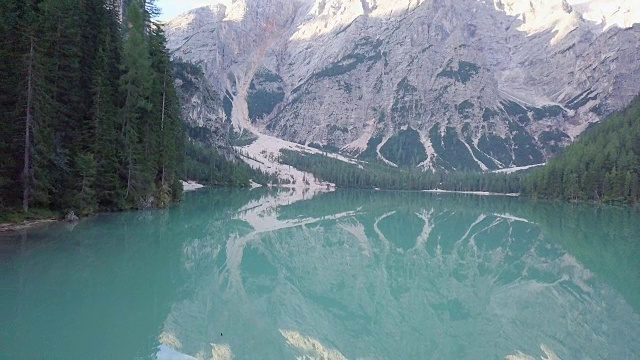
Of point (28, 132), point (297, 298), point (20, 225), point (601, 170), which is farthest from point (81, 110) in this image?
point (601, 170)

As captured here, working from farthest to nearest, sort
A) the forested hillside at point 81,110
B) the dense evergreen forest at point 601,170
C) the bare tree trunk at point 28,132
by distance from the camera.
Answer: the dense evergreen forest at point 601,170 → the forested hillside at point 81,110 → the bare tree trunk at point 28,132

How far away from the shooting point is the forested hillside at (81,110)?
99.7 ft

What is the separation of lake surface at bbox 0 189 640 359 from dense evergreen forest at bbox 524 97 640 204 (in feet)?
263

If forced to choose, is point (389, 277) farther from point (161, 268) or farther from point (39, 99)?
point (39, 99)

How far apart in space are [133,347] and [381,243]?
27.8 meters

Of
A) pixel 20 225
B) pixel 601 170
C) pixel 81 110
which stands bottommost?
pixel 20 225

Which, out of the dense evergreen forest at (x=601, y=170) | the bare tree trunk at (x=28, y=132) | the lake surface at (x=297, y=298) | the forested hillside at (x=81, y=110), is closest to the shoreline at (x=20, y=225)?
the lake surface at (x=297, y=298)

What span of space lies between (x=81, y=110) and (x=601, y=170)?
111764 millimetres

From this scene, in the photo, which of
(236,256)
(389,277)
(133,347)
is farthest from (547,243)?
(133,347)

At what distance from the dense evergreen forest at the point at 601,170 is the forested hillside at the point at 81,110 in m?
95.5

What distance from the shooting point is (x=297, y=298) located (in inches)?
766

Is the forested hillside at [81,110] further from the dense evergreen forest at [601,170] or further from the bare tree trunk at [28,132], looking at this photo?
the dense evergreen forest at [601,170]

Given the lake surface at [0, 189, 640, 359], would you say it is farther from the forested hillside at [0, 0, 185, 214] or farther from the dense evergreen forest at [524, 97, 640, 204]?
the dense evergreen forest at [524, 97, 640, 204]

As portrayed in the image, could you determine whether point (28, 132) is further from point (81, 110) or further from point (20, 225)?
point (81, 110)
